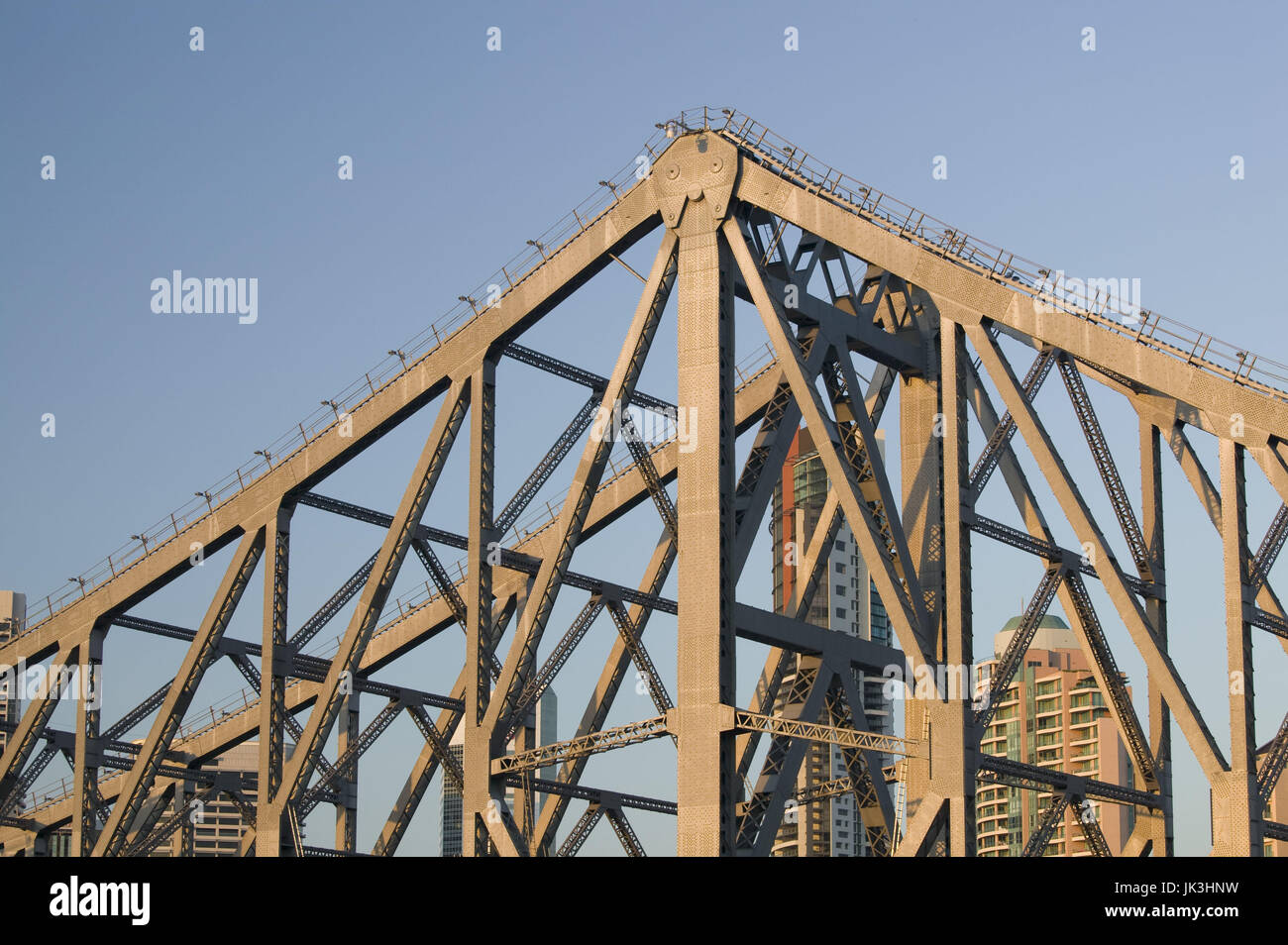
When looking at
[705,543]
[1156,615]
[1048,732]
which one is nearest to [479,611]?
[705,543]

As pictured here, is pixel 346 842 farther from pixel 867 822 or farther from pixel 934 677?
pixel 934 677

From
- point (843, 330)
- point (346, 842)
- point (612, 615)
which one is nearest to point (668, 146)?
point (843, 330)

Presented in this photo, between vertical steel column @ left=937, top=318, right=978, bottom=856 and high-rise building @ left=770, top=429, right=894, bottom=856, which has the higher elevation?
high-rise building @ left=770, top=429, right=894, bottom=856

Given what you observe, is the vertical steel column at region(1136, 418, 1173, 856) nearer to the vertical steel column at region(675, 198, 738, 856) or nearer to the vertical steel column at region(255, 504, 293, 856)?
the vertical steel column at region(675, 198, 738, 856)

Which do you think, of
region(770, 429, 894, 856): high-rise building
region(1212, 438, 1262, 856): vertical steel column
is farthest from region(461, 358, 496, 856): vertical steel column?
region(770, 429, 894, 856): high-rise building

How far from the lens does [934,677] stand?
46.2 m

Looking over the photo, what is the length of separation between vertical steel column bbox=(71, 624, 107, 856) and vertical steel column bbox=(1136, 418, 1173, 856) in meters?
36.9

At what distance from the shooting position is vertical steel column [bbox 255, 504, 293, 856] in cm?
6128

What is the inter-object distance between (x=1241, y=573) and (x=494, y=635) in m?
30.1

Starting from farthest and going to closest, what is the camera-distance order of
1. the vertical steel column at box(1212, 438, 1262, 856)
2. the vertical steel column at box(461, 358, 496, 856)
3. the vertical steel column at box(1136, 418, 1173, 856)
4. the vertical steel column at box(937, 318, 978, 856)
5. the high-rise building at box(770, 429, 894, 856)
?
the high-rise building at box(770, 429, 894, 856) → the vertical steel column at box(461, 358, 496, 856) → the vertical steel column at box(1136, 418, 1173, 856) → the vertical steel column at box(937, 318, 978, 856) → the vertical steel column at box(1212, 438, 1262, 856)

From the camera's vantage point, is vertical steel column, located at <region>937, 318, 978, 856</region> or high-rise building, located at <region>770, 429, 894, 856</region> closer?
vertical steel column, located at <region>937, 318, 978, 856</region>

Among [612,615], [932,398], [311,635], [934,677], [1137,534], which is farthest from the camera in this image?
[311,635]

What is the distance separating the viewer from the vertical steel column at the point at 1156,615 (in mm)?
49531

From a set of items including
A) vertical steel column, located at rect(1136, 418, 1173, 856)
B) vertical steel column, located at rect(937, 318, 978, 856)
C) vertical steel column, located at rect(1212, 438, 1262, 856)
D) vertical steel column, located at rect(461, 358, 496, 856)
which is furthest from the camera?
vertical steel column, located at rect(461, 358, 496, 856)
